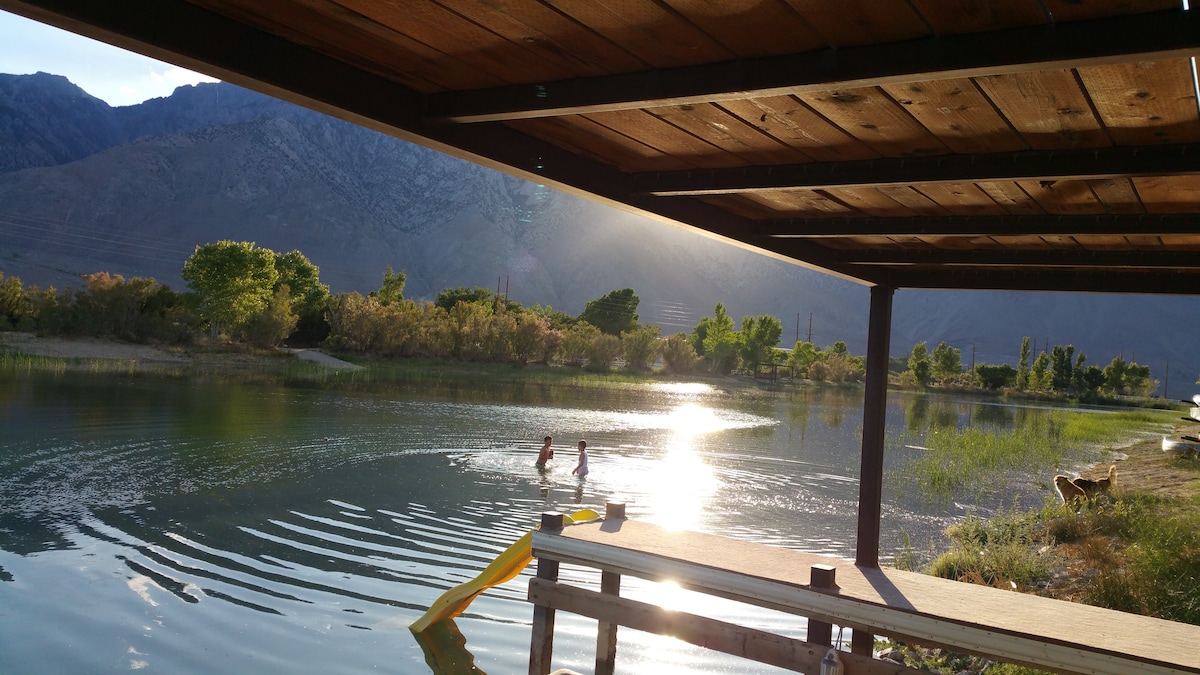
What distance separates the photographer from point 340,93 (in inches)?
110

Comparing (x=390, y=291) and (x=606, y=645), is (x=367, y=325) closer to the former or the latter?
(x=390, y=291)

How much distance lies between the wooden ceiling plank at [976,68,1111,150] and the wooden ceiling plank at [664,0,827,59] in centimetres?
55

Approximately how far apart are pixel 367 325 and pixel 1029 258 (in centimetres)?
4833

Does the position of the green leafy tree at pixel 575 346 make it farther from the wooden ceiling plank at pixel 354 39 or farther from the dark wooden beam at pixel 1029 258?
the wooden ceiling plank at pixel 354 39

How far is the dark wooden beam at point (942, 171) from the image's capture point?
301 cm

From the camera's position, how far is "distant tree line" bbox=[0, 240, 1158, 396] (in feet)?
131

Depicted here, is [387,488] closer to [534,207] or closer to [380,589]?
[380,589]

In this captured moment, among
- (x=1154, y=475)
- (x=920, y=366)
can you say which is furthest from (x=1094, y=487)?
(x=920, y=366)

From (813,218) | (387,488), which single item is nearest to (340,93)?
(813,218)

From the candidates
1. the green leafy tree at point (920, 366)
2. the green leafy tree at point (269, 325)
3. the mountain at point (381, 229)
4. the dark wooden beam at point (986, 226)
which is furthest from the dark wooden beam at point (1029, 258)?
the mountain at point (381, 229)

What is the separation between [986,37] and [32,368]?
3399 centimetres

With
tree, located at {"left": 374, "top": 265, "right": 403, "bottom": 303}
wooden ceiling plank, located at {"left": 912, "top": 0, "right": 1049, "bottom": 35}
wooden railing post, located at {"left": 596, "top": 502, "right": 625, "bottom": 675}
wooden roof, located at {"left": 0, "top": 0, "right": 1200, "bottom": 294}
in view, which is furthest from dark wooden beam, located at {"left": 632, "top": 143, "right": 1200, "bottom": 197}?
tree, located at {"left": 374, "top": 265, "right": 403, "bottom": 303}

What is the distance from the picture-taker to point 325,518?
34.4 ft

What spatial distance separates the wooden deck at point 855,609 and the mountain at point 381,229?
13051 cm
